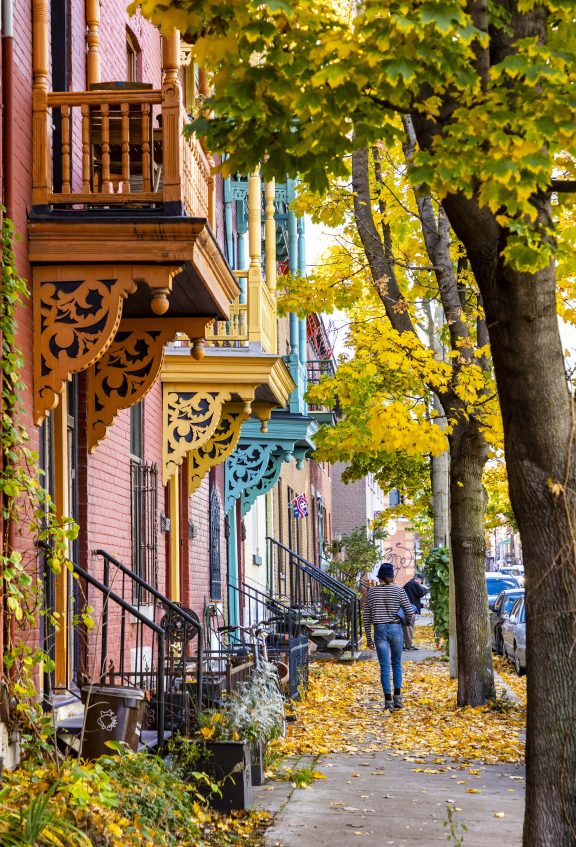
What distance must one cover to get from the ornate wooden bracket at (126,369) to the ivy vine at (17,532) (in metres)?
1.96

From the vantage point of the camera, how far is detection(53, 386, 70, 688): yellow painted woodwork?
8.66 m

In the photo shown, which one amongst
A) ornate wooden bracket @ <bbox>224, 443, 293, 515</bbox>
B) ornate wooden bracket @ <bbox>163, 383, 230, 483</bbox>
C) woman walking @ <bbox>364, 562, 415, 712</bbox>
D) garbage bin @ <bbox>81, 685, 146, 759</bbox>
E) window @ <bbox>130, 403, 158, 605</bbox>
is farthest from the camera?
ornate wooden bracket @ <bbox>224, 443, 293, 515</bbox>

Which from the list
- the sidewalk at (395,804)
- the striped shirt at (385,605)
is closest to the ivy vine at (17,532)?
the sidewalk at (395,804)

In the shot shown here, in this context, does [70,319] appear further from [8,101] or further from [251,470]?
[251,470]

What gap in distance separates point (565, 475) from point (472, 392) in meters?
8.50

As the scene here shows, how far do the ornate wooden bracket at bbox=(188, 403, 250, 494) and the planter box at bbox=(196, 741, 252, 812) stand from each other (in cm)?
629

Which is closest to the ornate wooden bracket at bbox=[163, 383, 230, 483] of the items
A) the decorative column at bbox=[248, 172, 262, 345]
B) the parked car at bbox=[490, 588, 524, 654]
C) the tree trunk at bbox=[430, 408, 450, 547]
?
the decorative column at bbox=[248, 172, 262, 345]

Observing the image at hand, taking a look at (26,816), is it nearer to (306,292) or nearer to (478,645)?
(478,645)

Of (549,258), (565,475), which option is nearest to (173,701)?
(565,475)

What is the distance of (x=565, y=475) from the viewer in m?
6.19

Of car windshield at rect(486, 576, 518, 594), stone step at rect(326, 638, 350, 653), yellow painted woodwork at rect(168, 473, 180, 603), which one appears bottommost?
stone step at rect(326, 638, 350, 653)

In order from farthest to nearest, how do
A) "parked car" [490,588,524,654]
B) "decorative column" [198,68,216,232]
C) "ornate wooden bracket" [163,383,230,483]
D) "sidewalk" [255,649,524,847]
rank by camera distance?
"parked car" [490,588,524,654] < "ornate wooden bracket" [163,383,230,483] < "decorative column" [198,68,216,232] < "sidewalk" [255,649,524,847]

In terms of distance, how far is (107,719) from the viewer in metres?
7.52

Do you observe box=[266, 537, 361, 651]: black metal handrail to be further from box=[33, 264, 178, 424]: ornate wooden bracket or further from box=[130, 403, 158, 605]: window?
box=[33, 264, 178, 424]: ornate wooden bracket
